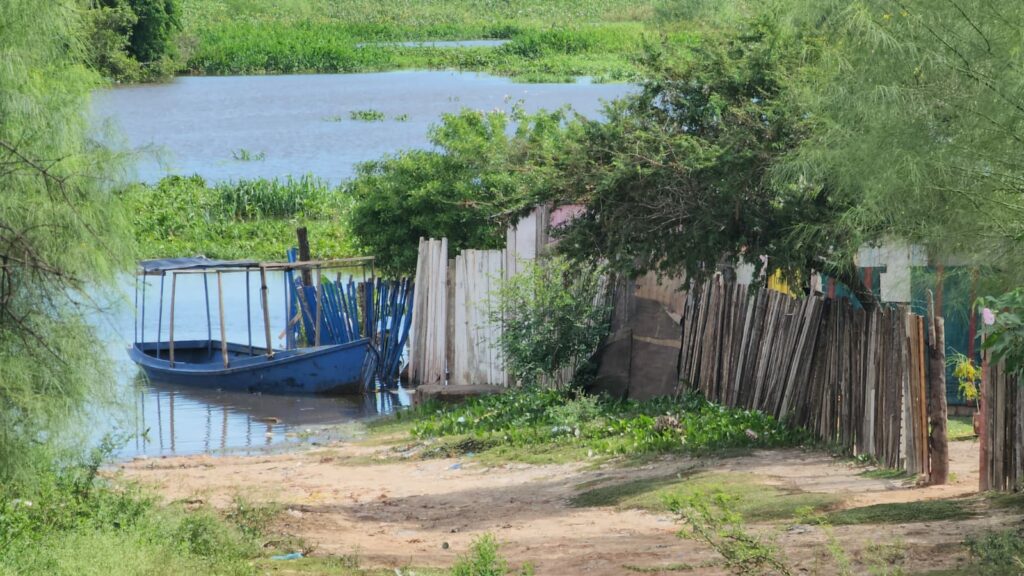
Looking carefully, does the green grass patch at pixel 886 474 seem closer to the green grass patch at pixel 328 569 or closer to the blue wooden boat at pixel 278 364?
the green grass patch at pixel 328 569

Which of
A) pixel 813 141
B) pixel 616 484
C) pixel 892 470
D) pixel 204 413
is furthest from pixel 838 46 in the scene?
pixel 204 413

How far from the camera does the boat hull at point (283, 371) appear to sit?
64.3ft

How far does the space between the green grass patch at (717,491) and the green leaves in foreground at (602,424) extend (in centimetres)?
113

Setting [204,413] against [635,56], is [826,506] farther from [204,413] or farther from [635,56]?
[204,413]

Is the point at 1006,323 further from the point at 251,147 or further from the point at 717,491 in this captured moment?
the point at 251,147

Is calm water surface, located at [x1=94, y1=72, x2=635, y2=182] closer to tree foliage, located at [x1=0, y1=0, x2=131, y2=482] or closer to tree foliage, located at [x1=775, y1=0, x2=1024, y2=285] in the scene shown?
tree foliage, located at [x1=775, y1=0, x2=1024, y2=285]

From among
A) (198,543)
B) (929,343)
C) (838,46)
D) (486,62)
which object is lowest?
(198,543)

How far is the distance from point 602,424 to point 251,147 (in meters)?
39.9

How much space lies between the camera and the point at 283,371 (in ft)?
65.4

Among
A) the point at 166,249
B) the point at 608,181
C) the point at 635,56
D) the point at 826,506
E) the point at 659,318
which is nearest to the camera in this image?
the point at 826,506

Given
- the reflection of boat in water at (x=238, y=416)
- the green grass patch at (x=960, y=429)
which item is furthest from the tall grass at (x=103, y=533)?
the reflection of boat in water at (x=238, y=416)

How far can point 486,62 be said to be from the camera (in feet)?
232

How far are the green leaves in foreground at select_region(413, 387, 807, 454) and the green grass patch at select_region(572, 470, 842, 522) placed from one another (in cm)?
113

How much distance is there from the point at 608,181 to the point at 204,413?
9.80 meters
